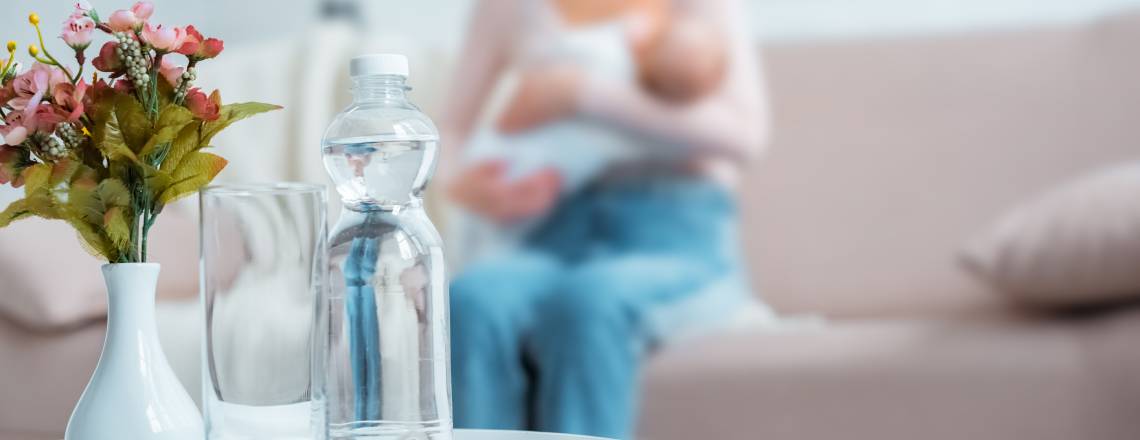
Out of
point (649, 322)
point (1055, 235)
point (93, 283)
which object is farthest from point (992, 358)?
point (93, 283)

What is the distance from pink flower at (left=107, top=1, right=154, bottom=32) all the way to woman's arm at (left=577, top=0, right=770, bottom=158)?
98cm

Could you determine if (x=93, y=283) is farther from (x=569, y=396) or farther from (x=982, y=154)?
(x=982, y=154)

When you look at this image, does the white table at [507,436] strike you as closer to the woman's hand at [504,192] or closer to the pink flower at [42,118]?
the pink flower at [42,118]

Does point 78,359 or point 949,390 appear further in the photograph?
point 78,359

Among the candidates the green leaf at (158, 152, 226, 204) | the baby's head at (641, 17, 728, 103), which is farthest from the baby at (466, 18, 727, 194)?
the green leaf at (158, 152, 226, 204)

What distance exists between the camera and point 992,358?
1255 millimetres

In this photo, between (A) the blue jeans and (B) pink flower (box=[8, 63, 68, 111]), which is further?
(A) the blue jeans

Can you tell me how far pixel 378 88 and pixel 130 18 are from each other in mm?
130

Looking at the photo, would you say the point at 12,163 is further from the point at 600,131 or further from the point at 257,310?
the point at 600,131

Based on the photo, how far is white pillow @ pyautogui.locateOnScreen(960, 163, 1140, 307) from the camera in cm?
127

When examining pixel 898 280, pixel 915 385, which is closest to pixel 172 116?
pixel 915 385

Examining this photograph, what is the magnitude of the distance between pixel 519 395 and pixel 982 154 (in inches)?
33.3

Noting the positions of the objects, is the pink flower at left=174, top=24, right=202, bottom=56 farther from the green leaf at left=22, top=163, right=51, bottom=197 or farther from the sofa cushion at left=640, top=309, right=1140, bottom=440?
the sofa cushion at left=640, top=309, right=1140, bottom=440

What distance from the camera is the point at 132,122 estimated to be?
0.61 meters
